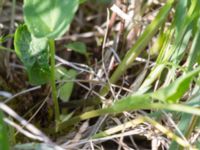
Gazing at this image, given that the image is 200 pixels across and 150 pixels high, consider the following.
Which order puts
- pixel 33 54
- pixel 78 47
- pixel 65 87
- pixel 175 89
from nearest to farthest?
1. pixel 175 89
2. pixel 33 54
3. pixel 65 87
4. pixel 78 47

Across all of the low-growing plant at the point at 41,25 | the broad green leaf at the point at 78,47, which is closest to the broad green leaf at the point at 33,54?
the low-growing plant at the point at 41,25

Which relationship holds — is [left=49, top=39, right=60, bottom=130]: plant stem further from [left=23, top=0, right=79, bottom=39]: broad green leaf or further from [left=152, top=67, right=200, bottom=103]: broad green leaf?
[left=152, top=67, right=200, bottom=103]: broad green leaf

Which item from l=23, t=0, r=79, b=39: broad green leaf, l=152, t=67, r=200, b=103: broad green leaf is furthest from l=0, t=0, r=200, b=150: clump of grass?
l=23, t=0, r=79, b=39: broad green leaf

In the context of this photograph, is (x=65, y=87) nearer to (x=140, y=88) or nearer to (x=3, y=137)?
(x=140, y=88)

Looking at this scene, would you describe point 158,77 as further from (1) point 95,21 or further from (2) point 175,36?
(1) point 95,21

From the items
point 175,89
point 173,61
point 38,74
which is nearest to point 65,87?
point 38,74

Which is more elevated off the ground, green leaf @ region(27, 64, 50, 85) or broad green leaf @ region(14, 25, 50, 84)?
broad green leaf @ region(14, 25, 50, 84)
